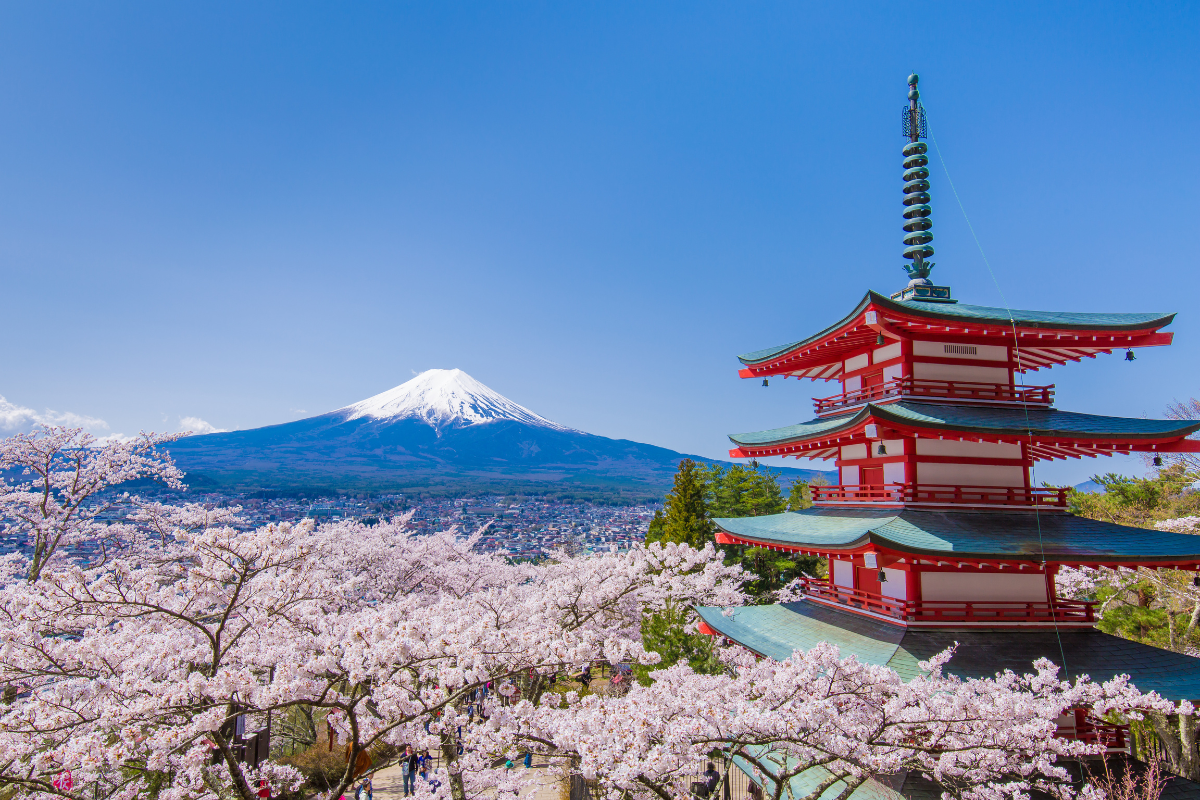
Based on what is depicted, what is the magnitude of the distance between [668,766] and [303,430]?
11212 centimetres

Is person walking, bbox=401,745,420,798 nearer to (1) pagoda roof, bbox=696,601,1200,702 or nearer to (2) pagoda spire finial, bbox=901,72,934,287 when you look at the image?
(1) pagoda roof, bbox=696,601,1200,702

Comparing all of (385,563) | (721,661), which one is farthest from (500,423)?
(721,661)

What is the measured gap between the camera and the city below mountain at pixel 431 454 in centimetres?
7925

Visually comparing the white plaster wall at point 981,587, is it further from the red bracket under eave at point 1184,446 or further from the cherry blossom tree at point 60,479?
the cherry blossom tree at point 60,479

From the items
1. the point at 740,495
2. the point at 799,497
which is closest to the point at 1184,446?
the point at 740,495

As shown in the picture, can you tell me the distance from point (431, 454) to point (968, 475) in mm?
101666

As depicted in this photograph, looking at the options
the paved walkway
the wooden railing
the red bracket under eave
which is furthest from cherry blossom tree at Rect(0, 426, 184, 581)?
the red bracket under eave

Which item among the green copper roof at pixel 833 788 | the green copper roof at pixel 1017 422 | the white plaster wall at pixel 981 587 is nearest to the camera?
the green copper roof at pixel 833 788

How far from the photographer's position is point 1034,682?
654cm

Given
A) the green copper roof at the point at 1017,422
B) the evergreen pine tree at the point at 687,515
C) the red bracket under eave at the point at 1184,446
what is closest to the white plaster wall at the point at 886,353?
the green copper roof at the point at 1017,422

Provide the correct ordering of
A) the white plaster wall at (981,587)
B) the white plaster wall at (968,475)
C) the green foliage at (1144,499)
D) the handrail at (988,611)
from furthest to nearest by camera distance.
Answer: the green foliage at (1144,499) < the white plaster wall at (968,475) < the white plaster wall at (981,587) < the handrail at (988,611)

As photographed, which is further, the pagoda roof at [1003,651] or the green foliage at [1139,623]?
the green foliage at [1139,623]

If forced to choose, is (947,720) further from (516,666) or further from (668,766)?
(516,666)

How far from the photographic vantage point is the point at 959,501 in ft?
29.2
